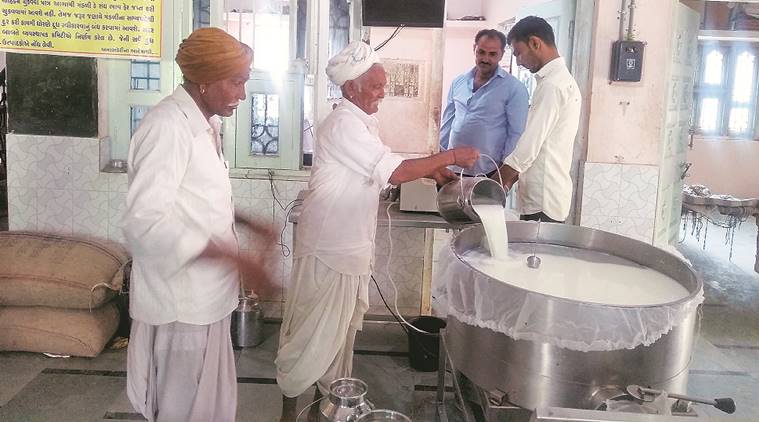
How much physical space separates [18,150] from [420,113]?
2.39 m

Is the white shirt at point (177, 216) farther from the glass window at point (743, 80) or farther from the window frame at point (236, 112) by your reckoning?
the glass window at point (743, 80)

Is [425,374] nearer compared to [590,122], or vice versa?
[425,374]

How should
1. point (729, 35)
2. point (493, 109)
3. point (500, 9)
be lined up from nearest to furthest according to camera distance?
point (493, 109) < point (500, 9) < point (729, 35)

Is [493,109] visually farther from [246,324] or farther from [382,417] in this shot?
[382,417]

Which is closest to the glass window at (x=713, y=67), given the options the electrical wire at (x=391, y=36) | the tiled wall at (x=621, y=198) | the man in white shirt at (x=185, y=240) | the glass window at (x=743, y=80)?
the glass window at (x=743, y=80)

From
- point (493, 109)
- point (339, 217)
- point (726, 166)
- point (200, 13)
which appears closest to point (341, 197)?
point (339, 217)

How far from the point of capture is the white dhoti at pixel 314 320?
274 cm

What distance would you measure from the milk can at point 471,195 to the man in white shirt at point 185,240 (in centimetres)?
92

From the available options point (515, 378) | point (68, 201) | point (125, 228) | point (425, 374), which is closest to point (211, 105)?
point (125, 228)

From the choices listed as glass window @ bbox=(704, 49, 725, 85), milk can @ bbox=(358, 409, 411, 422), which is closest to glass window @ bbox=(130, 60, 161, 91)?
milk can @ bbox=(358, 409, 411, 422)

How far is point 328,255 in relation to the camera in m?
2.73

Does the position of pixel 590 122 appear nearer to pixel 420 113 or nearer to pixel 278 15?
pixel 420 113

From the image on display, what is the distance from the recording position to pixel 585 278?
7.69ft

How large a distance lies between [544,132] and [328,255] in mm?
1139
